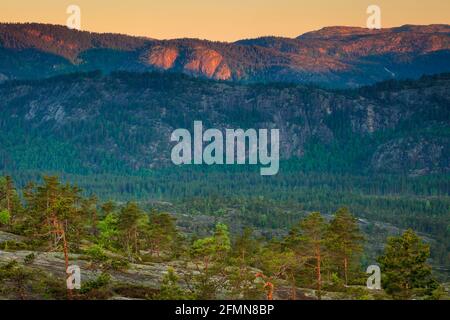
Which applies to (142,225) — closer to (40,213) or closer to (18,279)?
(40,213)

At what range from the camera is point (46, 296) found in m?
75.4

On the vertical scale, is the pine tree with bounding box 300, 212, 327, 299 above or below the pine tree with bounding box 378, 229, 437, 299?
above

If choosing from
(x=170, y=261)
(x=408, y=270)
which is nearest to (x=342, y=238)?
(x=408, y=270)

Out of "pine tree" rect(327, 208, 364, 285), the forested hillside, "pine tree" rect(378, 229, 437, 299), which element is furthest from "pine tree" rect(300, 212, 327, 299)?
"pine tree" rect(327, 208, 364, 285)

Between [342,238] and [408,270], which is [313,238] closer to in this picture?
[408,270]

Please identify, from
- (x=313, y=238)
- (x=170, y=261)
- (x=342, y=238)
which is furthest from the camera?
(x=170, y=261)

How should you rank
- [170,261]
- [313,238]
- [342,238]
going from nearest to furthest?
1. [313,238]
2. [342,238]
3. [170,261]

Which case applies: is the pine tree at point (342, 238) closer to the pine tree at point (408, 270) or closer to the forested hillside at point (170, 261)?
the forested hillside at point (170, 261)

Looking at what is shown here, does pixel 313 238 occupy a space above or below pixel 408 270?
above

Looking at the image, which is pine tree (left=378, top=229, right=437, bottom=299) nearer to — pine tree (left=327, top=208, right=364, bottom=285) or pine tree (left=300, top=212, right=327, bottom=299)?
pine tree (left=300, top=212, right=327, bottom=299)

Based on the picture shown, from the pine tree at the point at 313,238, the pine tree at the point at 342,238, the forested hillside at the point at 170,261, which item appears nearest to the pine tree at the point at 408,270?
the forested hillside at the point at 170,261

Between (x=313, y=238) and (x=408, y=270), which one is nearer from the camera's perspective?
(x=408, y=270)
